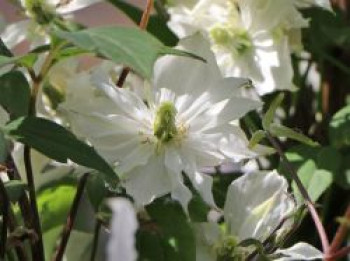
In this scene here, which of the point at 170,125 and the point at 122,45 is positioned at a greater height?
the point at 122,45

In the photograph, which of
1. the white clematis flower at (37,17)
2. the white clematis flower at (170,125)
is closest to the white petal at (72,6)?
the white clematis flower at (37,17)

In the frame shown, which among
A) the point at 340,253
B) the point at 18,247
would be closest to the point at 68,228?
the point at 18,247

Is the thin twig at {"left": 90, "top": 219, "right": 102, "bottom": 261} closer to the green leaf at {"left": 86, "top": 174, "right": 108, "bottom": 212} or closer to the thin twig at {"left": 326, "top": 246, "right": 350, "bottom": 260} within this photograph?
the green leaf at {"left": 86, "top": 174, "right": 108, "bottom": 212}

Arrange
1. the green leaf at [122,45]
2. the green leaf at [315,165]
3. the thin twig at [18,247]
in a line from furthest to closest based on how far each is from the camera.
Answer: the green leaf at [315,165]
the thin twig at [18,247]
the green leaf at [122,45]

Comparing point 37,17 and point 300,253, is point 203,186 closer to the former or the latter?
point 300,253

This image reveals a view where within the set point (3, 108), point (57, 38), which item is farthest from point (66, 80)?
point (57, 38)

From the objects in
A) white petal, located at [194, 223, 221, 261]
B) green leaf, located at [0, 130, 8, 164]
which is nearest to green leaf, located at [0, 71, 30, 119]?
green leaf, located at [0, 130, 8, 164]

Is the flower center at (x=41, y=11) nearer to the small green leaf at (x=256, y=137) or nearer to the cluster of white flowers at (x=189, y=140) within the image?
the cluster of white flowers at (x=189, y=140)
